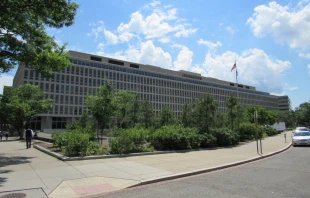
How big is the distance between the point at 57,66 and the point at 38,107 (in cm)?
2852

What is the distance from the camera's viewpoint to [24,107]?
1400 inches

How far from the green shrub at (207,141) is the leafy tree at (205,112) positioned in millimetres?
2690

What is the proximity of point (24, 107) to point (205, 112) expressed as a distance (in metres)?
27.8

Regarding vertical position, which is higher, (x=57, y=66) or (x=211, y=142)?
(x=57, y=66)

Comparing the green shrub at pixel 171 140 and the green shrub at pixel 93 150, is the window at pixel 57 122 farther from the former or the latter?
the green shrub at pixel 93 150

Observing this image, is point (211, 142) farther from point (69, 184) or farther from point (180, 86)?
point (180, 86)

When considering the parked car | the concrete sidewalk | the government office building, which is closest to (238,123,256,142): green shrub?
the parked car

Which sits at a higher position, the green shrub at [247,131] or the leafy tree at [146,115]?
the leafy tree at [146,115]

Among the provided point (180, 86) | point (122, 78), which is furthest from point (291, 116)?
point (122, 78)

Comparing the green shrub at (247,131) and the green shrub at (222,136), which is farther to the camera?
the green shrub at (247,131)

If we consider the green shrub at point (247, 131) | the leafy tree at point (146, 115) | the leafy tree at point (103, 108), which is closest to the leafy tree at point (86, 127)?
the leafy tree at point (103, 108)

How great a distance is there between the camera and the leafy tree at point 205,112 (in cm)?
2238

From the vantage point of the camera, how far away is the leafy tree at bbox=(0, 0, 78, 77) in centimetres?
923

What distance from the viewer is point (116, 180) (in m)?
7.59
